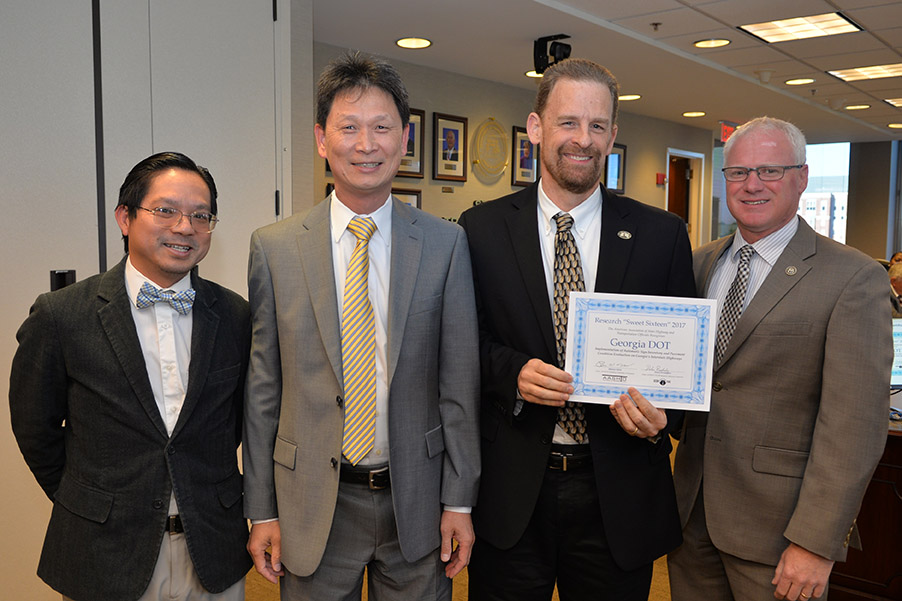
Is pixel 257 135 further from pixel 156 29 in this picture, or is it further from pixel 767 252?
pixel 767 252

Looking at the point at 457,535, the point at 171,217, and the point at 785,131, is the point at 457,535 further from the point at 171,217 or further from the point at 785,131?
the point at 785,131

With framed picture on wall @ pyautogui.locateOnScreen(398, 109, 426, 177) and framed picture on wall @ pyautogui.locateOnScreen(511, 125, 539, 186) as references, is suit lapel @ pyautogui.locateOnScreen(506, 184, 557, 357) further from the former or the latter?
framed picture on wall @ pyautogui.locateOnScreen(511, 125, 539, 186)

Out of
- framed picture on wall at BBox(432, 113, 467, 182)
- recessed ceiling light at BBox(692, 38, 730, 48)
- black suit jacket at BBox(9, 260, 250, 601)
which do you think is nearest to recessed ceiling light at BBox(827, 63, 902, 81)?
recessed ceiling light at BBox(692, 38, 730, 48)

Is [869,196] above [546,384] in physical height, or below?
above

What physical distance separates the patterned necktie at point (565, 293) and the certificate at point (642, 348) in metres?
0.12

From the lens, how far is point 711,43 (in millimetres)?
5613

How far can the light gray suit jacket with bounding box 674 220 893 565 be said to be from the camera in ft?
5.78

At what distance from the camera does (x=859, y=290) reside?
179 centimetres

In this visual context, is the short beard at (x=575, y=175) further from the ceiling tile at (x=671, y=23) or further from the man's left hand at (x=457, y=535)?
the ceiling tile at (x=671, y=23)

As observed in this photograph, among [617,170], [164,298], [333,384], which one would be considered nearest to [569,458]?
[333,384]

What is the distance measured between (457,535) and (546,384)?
1.54ft

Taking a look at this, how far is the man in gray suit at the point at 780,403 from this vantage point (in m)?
1.77

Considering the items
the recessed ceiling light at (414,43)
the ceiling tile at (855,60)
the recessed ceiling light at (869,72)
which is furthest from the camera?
the recessed ceiling light at (869,72)

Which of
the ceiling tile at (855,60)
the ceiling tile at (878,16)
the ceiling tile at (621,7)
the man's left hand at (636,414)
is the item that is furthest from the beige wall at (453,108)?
the man's left hand at (636,414)
